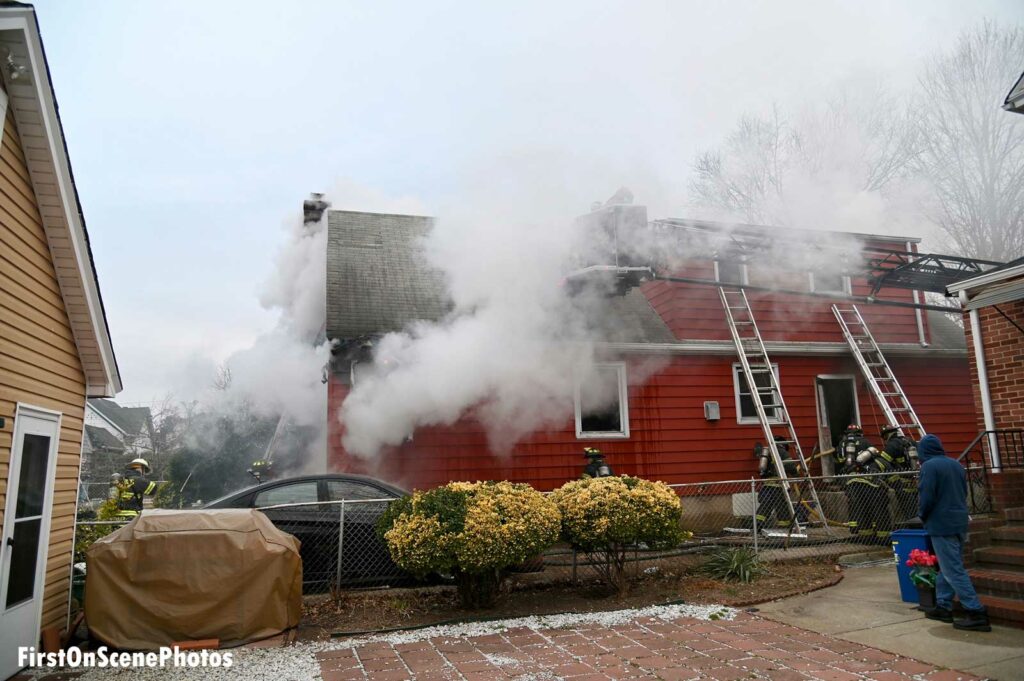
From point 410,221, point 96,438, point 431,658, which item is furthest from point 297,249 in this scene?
point 96,438

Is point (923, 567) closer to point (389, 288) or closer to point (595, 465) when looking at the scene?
point (595, 465)

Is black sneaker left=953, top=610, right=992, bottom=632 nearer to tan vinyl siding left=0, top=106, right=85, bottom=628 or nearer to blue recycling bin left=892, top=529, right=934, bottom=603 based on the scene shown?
blue recycling bin left=892, top=529, right=934, bottom=603

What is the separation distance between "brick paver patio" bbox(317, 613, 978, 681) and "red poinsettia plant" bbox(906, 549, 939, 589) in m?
1.18

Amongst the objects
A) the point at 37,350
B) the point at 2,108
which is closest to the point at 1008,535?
the point at 37,350

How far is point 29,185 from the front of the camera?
559 cm

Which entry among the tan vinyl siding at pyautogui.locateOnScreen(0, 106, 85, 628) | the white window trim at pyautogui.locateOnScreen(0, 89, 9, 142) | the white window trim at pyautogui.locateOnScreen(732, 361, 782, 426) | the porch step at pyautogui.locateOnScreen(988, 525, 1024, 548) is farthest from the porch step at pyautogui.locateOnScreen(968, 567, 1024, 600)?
the white window trim at pyautogui.locateOnScreen(0, 89, 9, 142)

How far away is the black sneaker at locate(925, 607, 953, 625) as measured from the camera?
5.74m

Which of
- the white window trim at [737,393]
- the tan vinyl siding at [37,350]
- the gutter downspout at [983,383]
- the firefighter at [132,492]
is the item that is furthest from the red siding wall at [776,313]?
the tan vinyl siding at [37,350]

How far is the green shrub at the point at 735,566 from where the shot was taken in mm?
7590

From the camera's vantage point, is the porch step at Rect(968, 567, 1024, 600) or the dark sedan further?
the dark sedan

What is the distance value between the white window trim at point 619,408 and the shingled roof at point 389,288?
1.95 feet

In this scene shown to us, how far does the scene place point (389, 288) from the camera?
37.4ft

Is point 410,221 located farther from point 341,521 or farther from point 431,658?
A: point 431,658

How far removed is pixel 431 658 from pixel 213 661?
1.76m
